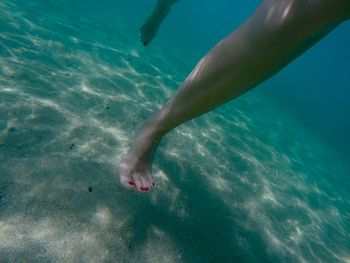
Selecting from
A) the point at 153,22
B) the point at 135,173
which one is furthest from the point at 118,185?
the point at 153,22

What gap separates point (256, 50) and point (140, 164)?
4.98 ft

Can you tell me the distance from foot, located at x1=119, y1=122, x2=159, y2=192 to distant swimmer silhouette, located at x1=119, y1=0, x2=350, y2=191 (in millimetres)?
461

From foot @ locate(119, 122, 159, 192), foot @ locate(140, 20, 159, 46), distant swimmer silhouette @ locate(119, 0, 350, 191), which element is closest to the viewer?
distant swimmer silhouette @ locate(119, 0, 350, 191)

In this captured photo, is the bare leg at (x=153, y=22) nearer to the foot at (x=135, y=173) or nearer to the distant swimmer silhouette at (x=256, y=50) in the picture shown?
the foot at (x=135, y=173)

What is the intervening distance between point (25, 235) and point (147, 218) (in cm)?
123

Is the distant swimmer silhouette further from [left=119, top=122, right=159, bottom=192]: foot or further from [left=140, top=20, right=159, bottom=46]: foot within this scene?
[left=140, top=20, right=159, bottom=46]: foot

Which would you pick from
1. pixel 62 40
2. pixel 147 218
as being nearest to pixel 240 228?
pixel 147 218

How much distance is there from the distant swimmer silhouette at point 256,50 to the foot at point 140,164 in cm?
46

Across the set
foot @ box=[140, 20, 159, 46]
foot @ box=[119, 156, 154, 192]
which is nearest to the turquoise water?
foot @ box=[119, 156, 154, 192]

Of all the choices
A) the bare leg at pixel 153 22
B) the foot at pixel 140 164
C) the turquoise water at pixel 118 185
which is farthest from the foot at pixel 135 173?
the bare leg at pixel 153 22

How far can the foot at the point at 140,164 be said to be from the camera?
2.38 m

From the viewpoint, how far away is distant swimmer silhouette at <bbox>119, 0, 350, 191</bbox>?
135 cm

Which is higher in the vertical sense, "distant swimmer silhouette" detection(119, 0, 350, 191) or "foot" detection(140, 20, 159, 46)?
"distant swimmer silhouette" detection(119, 0, 350, 191)

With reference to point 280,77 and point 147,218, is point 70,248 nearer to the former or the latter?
point 147,218
